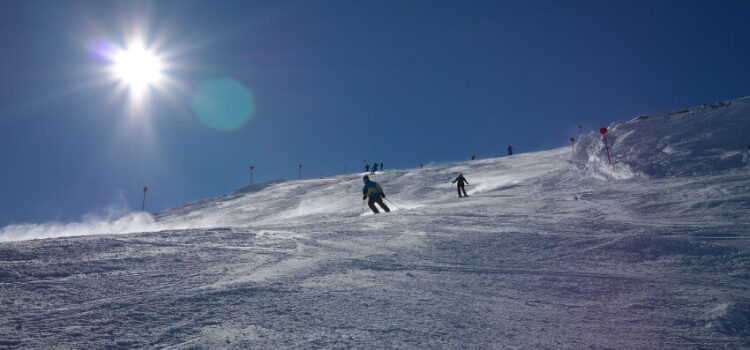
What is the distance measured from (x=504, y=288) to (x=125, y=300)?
4.37 metres

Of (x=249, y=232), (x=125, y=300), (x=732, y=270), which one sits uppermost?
(x=249, y=232)

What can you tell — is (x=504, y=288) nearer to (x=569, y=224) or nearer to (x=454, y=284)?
(x=454, y=284)

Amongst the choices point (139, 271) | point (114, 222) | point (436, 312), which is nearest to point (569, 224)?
point (436, 312)

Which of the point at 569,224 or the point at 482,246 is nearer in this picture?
the point at 482,246

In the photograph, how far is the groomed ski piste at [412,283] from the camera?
3664 mm

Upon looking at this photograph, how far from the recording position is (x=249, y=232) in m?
8.65

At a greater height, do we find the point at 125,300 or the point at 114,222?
the point at 114,222

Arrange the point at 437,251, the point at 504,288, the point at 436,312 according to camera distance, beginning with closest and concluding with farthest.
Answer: the point at 436,312 < the point at 504,288 < the point at 437,251

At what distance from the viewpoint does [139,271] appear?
5.53m

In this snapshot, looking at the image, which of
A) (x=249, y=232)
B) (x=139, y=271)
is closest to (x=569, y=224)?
(x=249, y=232)

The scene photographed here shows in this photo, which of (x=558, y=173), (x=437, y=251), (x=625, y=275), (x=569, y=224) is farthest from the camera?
(x=558, y=173)

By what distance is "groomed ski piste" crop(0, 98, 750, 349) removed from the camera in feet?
12.0

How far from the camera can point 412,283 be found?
5.16m

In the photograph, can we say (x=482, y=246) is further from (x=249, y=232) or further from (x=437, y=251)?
(x=249, y=232)
